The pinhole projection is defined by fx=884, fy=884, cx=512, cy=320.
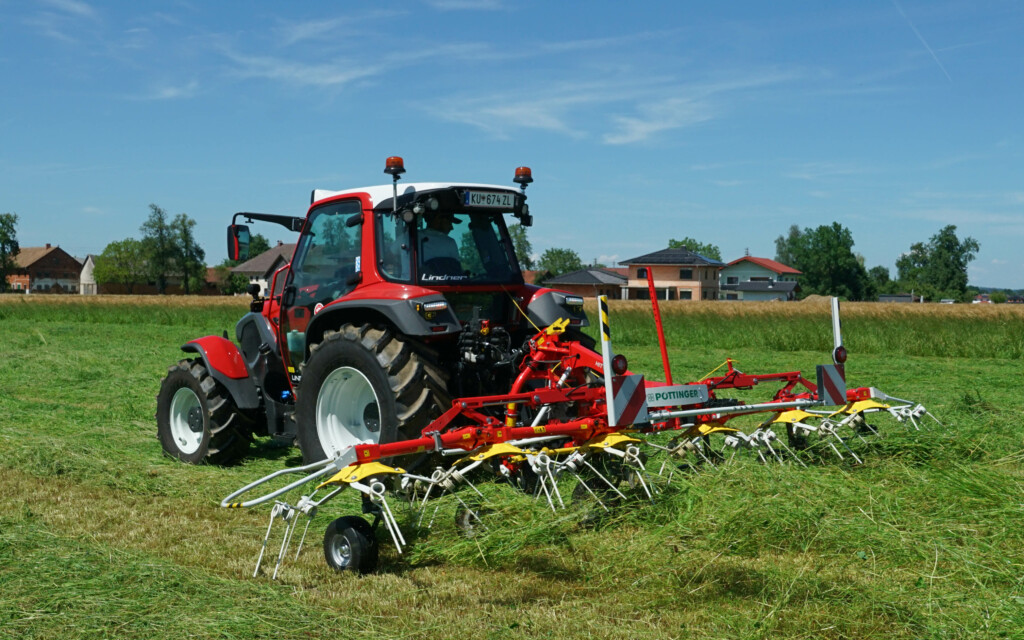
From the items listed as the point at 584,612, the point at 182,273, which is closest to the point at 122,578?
the point at 584,612

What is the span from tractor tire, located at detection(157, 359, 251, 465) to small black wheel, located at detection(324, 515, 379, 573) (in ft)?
9.69

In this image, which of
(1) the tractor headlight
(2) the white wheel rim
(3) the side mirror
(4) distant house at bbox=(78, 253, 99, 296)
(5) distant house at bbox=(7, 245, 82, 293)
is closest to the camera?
(1) the tractor headlight

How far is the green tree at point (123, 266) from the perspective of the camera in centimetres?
9294

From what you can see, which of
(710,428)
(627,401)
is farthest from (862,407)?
(627,401)

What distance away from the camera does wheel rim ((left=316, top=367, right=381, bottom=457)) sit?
6027 mm

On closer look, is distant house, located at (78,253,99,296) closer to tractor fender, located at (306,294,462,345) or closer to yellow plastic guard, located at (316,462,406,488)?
tractor fender, located at (306,294,462,345)

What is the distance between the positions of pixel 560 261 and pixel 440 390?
9974 cm

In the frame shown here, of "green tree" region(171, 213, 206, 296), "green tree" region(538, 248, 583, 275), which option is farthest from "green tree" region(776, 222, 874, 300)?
"green tree" region(171, 213, 206, 296)

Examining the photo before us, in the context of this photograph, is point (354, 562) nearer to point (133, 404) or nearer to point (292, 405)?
point (292, 405)

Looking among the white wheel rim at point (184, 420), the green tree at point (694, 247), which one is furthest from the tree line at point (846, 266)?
the white wheel rim at point (184, 420)

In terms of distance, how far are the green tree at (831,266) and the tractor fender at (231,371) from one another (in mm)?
102524

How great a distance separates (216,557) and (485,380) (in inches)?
85.1

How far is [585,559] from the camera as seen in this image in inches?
174

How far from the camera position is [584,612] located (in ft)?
12.4
